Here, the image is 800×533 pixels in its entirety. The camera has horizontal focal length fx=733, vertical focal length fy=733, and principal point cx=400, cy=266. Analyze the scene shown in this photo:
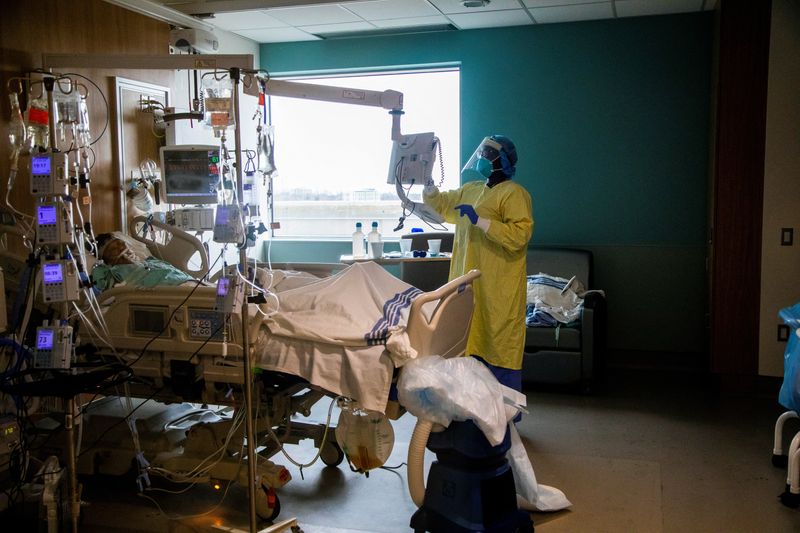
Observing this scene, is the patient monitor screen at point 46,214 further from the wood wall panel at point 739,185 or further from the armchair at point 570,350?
the wood wall panel at point 739,185

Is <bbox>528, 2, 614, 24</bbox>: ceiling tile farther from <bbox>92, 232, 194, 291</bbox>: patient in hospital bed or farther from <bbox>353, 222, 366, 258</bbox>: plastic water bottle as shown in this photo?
<bbox>92, 232, 194, 291</bbox>: patient in hospital bed

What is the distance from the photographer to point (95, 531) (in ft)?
9.66

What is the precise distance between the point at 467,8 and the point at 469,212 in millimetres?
2383

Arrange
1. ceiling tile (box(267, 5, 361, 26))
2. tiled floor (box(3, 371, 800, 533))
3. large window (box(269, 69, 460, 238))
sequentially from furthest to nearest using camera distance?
large window (box(269, 69, 460, 238))
ceiling tile (box(267, 5, 361, 26))
tiled floor (box(3, 371, 800, 533))

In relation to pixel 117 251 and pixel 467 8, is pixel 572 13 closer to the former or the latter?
pixel 467 8

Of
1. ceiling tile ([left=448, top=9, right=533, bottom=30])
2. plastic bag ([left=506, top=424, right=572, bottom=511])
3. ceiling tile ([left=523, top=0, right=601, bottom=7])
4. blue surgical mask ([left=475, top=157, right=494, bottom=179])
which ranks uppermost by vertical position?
ceiling tile ([left=448, top=9, right=533, bottom=30])

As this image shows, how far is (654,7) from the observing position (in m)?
5.18

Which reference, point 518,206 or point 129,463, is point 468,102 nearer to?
point 518,206

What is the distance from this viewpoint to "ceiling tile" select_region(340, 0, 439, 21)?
202 inches

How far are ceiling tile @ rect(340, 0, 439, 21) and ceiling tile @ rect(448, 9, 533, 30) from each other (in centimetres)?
25

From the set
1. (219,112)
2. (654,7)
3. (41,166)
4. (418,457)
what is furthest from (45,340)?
(654,7)

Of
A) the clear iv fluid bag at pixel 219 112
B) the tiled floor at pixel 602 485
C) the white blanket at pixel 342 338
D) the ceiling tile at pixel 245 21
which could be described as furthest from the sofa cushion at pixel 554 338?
the ceiling tile at pixel 245 21

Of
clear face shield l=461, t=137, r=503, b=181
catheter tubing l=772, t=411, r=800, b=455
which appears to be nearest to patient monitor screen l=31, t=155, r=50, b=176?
clear face shield l=461, t=137, r=503, b=181

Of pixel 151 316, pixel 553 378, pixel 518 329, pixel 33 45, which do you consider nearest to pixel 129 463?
pixel 151 316
